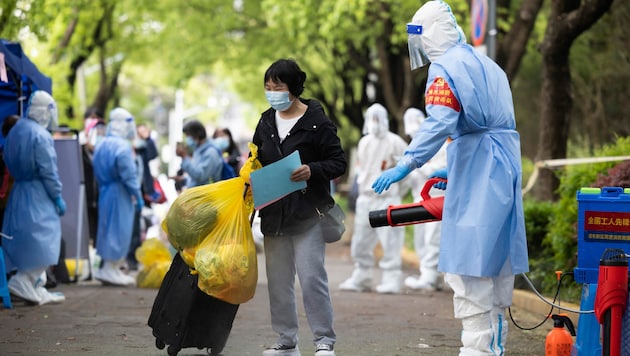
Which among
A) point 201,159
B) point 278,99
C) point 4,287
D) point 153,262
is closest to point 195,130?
point 201,159

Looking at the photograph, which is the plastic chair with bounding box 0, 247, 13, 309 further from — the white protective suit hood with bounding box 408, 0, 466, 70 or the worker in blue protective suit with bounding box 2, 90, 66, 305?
the white protective suit hood with bounding box 408, 0, 466, 70

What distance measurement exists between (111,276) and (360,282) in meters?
2.93

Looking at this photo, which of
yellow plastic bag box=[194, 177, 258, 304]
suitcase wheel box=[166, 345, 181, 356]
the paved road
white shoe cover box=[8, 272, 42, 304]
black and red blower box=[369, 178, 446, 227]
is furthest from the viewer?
white shoe cover box=[8, 272, 42, 304]

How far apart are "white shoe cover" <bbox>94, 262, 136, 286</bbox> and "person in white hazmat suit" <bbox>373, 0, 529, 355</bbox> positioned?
782cm

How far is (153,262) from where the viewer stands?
1329 cm

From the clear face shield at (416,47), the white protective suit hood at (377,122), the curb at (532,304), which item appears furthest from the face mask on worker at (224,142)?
the clear face shield at (416,47)

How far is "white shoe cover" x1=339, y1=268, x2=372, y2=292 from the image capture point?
13516 millimetres

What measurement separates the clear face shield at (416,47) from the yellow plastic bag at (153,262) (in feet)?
22.4

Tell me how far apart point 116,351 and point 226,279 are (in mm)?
1325

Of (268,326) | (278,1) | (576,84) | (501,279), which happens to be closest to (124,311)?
(268,326)

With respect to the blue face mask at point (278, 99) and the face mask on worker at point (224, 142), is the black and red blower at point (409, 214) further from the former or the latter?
the face mask on worker at point (224, 142)

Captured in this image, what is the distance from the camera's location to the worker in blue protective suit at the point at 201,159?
1317 cm

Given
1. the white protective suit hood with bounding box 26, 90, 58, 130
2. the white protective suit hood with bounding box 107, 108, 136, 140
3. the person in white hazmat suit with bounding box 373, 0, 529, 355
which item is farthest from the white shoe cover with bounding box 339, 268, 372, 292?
the person in white hazmat suit with bounding box 373, 0, 529, 355

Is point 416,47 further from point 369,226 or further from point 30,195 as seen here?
point 369,226
